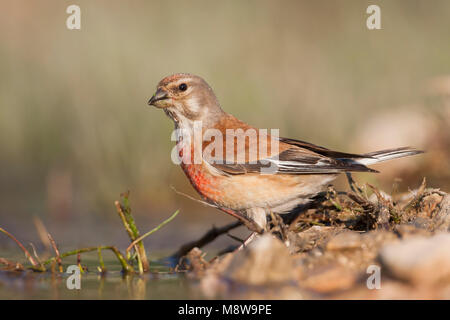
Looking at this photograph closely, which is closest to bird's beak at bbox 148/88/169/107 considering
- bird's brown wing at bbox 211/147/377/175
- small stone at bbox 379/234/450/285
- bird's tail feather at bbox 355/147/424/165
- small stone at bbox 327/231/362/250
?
bird's brown wing at bbox 211/147/377/175

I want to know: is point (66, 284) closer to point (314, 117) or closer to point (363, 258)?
point (363, 258)

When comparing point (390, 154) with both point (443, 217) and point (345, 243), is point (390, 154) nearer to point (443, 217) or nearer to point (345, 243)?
point (443, 217)

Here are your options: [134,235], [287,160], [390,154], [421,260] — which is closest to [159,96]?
[287,160]

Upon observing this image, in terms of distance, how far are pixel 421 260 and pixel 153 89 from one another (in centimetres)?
607

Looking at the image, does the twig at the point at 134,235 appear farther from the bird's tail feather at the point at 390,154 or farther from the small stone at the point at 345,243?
the bird's tail feather at the point at 390,154

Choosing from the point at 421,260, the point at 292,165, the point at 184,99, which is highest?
the point at 184,99

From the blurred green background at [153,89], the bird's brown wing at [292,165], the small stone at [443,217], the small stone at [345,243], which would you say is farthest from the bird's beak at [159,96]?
the small stone at [443,217]

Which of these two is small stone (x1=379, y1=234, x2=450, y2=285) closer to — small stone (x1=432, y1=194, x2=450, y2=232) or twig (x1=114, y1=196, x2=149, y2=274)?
small stone (x1=432, y1=194, x2=450, y2=232)

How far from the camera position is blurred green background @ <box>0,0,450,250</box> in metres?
7.80

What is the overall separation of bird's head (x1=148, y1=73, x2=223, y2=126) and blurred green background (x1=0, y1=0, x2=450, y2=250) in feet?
5.36

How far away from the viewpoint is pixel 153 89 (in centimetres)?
897

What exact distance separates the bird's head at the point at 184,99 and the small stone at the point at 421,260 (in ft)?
7.78
